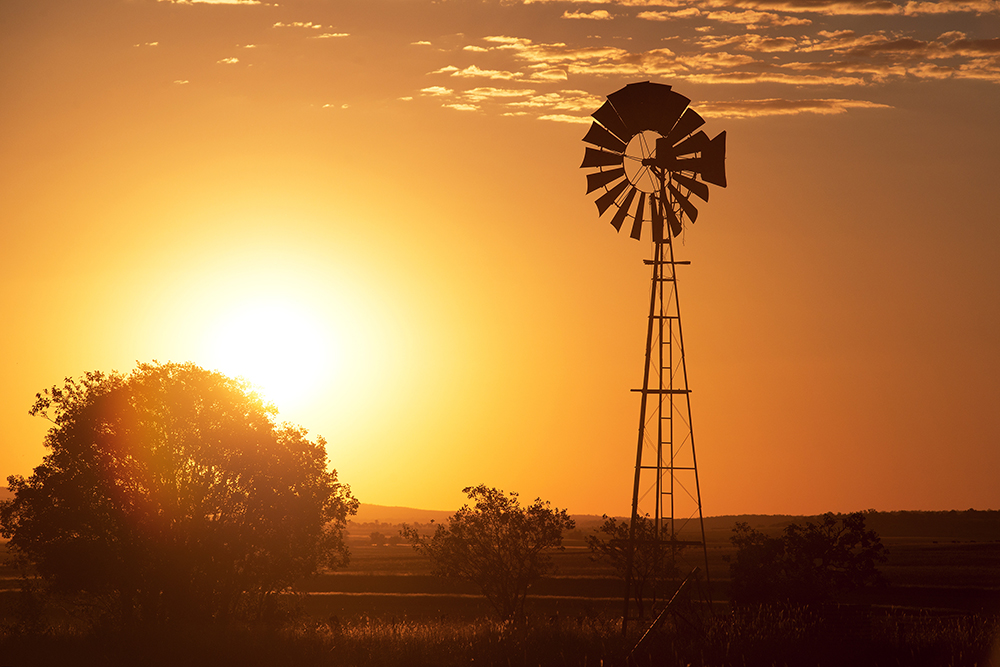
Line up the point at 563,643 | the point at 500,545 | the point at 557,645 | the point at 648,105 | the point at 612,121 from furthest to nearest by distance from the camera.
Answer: the point at 500,545
the point at 612,121
the point at 648,105
the point at 563,643
the point at 557,645

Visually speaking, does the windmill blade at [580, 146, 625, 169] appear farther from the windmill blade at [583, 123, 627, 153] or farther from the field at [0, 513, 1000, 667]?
the field at [0, 513, 1000, 667]

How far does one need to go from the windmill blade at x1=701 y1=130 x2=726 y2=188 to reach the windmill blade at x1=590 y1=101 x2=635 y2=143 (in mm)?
2508

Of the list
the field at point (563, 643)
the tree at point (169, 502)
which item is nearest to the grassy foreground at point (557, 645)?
the field at point (563, 643)

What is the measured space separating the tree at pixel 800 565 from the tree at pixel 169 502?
53.9 ft

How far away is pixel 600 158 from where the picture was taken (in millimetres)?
32750

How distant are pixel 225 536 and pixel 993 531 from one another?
578 ft

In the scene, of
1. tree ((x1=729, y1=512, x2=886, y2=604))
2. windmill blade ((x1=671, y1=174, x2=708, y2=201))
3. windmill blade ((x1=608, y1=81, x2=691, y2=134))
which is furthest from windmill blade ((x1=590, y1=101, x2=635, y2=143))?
tree ((x1=729, y1=512, x2=886, y2=604))

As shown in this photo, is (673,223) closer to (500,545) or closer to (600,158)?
Result: (600,158)

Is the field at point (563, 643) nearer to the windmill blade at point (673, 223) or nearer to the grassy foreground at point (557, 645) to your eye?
the grassy foreground at point (557, 645)

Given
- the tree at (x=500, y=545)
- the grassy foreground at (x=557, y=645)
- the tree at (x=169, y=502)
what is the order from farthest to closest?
1. the tree at (x=500, y=545)
2. the tree at (x=169, y=502)
3. the grassy foreground at (x=557, y=645)

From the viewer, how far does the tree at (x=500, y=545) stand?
47.7 m

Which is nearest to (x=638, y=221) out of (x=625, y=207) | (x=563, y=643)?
(x=625, y=207)

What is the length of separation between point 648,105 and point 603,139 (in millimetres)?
1818

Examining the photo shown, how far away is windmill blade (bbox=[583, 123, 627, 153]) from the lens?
107 feet
